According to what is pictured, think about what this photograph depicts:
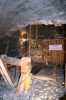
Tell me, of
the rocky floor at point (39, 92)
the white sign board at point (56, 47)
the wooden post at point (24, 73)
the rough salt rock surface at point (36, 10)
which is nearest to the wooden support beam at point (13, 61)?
the wooden post at point (24, 73)

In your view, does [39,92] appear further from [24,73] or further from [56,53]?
[56,53]

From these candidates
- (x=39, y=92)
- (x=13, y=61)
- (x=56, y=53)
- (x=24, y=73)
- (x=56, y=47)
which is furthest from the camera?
(x=56, y=53)

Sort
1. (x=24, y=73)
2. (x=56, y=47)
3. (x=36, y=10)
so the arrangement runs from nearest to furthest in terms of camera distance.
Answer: (x=36, y=10)
(x=24, y=73)
(x=56, y=47)

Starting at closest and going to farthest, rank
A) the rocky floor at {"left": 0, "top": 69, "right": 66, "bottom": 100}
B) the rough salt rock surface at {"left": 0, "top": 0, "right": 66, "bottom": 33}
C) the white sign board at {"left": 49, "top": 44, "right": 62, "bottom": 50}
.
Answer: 1. the rough salt rock surface at {"left": 0, "top": 0, "right": 66, "bottom": 33}
2. the rocky floor at {"left": 0, "top": 69, "right": 66, "bottom": 100}
3. the white sign board at {"left": 49, "top": 44, "right": 62, "bottom": 50}

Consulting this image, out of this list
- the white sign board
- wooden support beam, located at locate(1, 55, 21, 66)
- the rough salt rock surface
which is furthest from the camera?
the white sign board

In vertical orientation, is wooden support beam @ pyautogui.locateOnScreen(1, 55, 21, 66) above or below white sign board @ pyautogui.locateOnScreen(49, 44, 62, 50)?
above

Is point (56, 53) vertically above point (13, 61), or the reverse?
point (13, 61)

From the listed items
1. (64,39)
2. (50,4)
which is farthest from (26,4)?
(64,39)

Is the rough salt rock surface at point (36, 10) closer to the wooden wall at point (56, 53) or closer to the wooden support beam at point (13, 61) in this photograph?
the wooden support beam at point (13, 61)

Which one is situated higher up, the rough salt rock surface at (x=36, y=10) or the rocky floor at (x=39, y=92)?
the rough salt rock surface at (x=36, y=10)

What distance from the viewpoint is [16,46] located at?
28.5 feet

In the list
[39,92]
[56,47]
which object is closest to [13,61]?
[39,92]

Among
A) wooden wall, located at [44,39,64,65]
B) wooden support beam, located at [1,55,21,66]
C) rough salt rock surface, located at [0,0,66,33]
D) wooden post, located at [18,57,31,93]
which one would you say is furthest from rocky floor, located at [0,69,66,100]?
wooden wall, located at [44,39,64,65]

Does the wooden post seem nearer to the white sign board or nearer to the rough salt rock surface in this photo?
the rough salt rock surface
